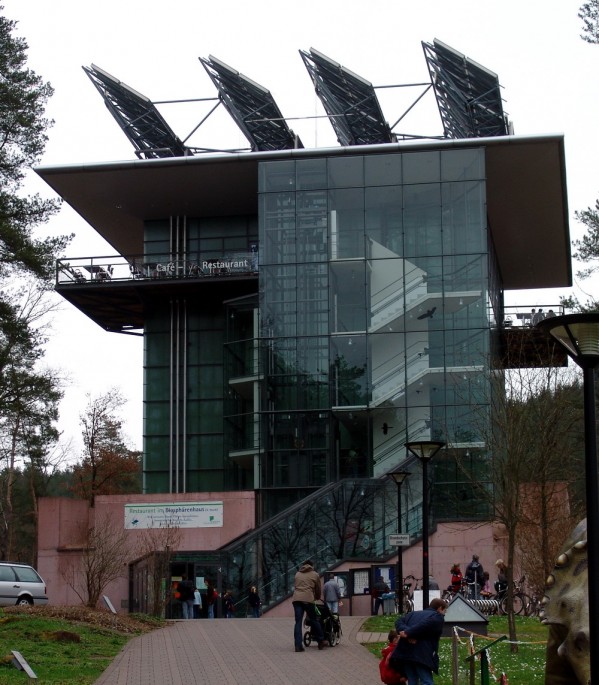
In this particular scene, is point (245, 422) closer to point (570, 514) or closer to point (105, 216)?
point (105, 216)

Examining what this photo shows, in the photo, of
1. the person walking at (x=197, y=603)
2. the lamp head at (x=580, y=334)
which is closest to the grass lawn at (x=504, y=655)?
the lamp head at (x=580, y=334)

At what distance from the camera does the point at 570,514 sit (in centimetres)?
3569

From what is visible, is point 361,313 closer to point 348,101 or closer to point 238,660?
point 348,101

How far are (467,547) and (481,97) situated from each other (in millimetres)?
17999

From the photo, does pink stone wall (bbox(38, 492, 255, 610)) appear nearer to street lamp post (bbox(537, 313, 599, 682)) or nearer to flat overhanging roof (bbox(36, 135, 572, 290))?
flat overhanging roof (bbox(36, 135, 572, 290))

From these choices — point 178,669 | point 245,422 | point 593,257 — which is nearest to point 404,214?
point 245,422

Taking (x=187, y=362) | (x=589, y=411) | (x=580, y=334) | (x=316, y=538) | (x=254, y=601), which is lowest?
(x=254, y=601)

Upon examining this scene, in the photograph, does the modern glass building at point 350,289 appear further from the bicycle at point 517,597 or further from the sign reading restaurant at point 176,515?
the bicycle at point 517,597

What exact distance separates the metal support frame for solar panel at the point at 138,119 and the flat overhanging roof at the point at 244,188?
4.88ft

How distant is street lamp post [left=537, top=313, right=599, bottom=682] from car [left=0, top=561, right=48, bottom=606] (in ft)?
79.9

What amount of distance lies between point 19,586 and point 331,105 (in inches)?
997

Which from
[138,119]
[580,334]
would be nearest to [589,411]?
[580,334]

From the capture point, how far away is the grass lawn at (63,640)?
17891 millimetres

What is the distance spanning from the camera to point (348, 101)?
50.2 m
